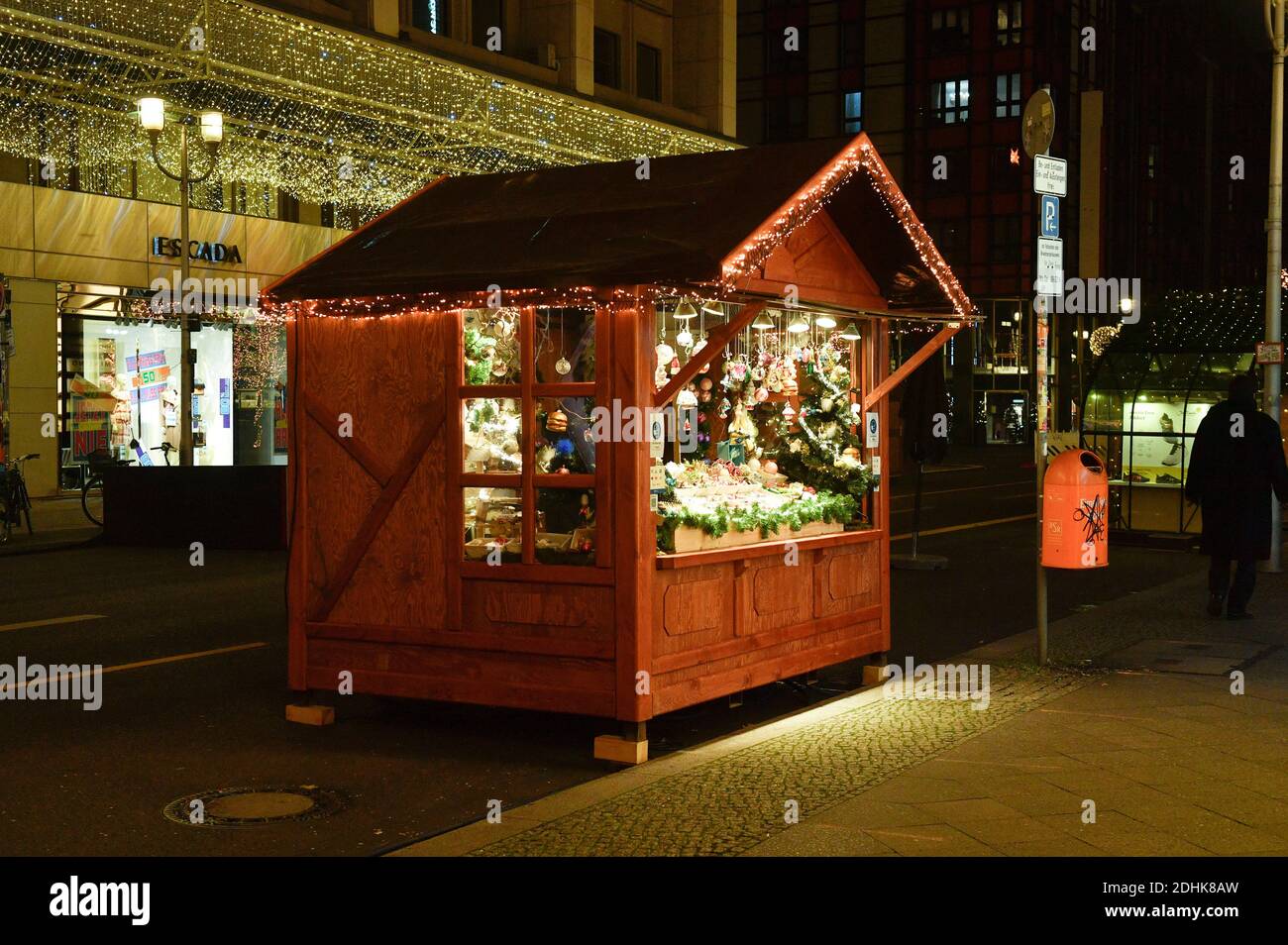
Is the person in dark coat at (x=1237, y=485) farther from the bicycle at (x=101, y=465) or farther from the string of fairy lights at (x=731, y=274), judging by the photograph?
the bicycle at (x=101, y=465)

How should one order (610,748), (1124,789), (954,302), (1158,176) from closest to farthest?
(1124,789)
(610,748)
(954,302)
(1158,176)

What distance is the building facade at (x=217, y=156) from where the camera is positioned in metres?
22.6

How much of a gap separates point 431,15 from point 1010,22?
43854mm

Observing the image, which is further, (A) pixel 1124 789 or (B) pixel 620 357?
(B) pixel 620 357

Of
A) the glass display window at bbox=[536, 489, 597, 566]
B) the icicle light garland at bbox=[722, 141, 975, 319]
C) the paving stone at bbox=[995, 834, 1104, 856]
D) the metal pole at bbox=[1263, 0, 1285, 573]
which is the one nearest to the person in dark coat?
the icicle light garland at bbox=[722, 141, 975, 319]

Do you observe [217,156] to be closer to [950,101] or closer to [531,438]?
[531,438]

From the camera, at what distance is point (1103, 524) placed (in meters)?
10.6

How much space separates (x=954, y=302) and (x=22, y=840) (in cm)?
676

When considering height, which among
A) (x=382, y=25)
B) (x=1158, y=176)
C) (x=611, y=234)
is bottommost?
(x=611, y=234)

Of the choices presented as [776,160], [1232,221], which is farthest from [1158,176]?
[776,160]

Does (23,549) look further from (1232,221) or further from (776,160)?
(1232,221)

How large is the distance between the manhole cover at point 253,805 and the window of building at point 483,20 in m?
28.1

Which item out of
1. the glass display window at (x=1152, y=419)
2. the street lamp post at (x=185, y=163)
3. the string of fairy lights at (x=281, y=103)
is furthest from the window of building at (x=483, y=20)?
the glass display window at (x=1152, y=419)
